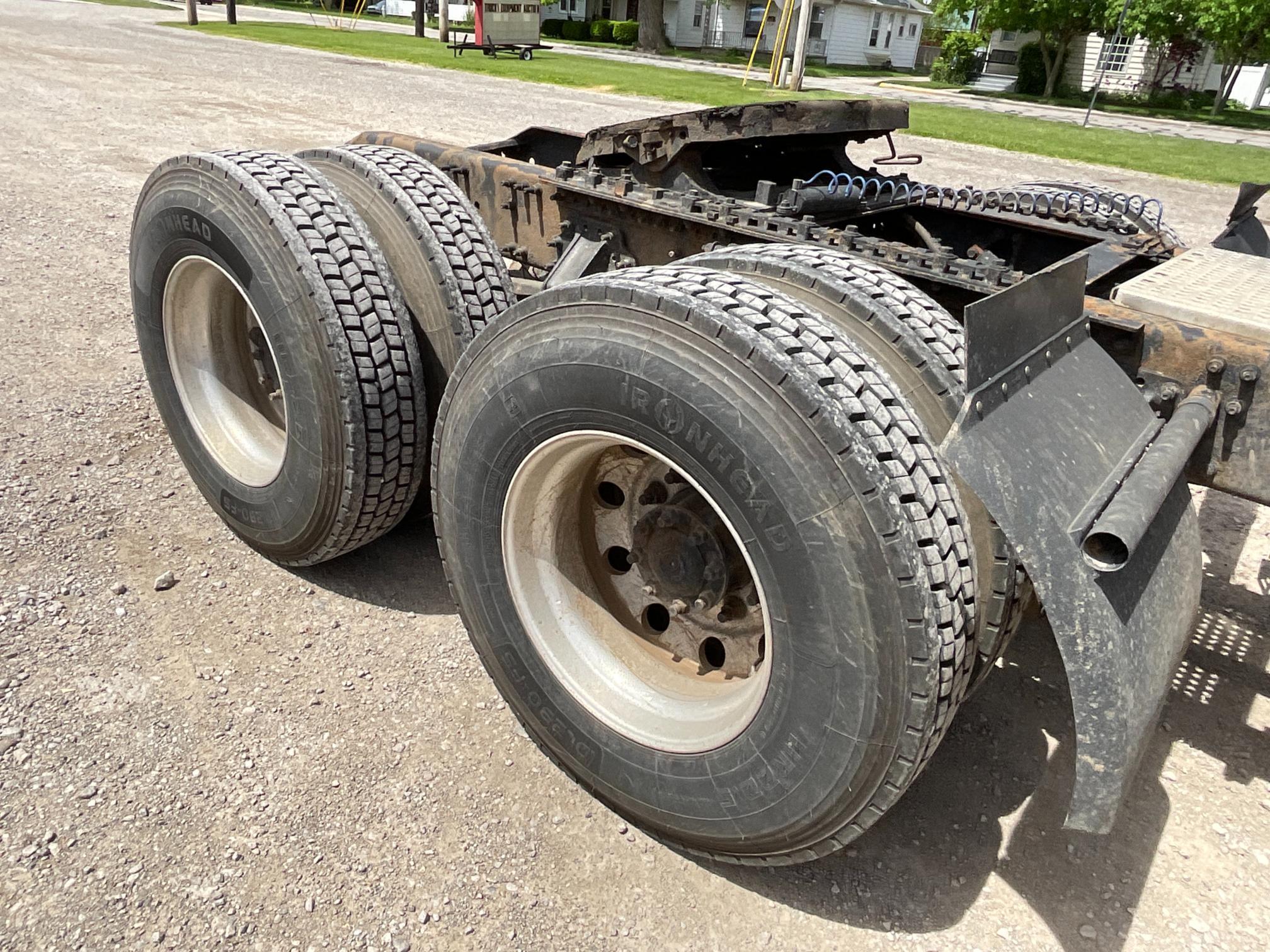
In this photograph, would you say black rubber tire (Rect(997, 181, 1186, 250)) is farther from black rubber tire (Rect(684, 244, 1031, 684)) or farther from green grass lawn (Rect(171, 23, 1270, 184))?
green grass lawn (Rect(171, 23, 1270, 184))

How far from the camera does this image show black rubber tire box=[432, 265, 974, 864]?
179 cm

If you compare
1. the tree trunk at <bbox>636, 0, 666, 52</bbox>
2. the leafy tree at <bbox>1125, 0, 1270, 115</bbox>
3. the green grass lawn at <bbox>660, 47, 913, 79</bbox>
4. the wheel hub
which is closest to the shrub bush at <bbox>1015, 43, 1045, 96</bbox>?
the leafy tree at <bbox>1125, 0, 1270, 115</bbox>

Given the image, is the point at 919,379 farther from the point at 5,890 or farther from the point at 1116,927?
the point at 5,890

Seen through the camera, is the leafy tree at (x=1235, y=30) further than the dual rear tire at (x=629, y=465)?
Yes

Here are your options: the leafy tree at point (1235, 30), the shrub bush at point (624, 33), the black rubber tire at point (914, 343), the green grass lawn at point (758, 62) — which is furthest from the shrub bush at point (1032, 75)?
the black rubber tire at point (914, 343)

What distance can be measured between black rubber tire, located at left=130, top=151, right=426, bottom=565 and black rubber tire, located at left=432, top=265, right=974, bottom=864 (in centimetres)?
69

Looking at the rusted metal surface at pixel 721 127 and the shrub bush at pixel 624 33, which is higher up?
the rusted metal surface at pixel 721 127

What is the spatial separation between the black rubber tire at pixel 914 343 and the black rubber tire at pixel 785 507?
11cm

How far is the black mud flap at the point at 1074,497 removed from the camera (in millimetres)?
1651

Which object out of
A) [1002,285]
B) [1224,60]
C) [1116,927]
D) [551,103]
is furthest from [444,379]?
[1224,60]

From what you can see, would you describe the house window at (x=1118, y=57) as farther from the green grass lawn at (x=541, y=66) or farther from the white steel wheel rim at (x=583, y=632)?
the white steel wheel rim at (x=583, y=632)

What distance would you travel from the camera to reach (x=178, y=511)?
369 centimetres

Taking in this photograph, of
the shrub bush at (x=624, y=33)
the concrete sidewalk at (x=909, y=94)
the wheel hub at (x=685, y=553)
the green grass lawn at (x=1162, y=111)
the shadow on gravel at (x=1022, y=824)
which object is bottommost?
the shadow on gravel at (x=1022, y=824)

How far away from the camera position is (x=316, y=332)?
283 centimetres
